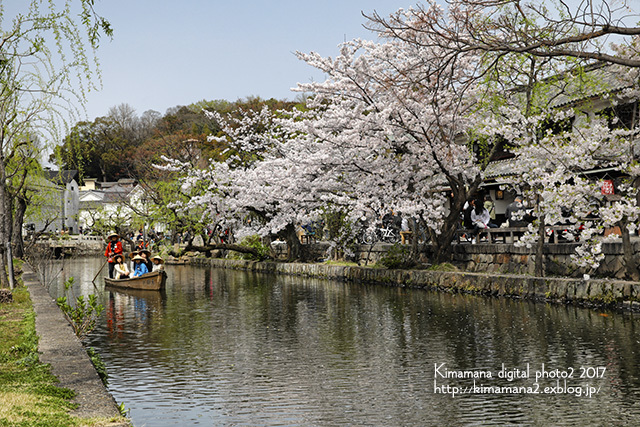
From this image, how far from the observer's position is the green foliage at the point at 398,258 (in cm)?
2309

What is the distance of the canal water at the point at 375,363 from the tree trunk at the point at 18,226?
13.0 m

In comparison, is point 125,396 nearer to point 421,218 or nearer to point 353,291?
point 353,291

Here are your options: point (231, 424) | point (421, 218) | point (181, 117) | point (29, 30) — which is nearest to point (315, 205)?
point (421, 218)

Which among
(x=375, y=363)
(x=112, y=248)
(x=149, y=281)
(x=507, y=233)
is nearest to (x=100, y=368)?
(x=375, y=363)

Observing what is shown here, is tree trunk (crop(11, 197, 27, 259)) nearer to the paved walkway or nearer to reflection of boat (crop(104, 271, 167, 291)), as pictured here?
reflection of boat (crop(104, 271, 167, 291))

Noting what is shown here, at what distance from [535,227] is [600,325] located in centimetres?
573

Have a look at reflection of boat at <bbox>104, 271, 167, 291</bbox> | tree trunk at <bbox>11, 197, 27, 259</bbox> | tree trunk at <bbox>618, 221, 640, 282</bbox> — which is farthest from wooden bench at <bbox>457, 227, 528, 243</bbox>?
tree trunk at <bbox>11, 197, 27, 259</bbox>

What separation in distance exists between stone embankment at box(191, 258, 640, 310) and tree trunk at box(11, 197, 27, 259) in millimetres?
12736

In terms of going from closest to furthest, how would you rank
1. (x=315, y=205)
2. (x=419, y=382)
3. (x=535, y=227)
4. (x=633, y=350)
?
(x=419, y=382)
(x=633, y=350)
(x=535, y=227)
(x=315, y=205)

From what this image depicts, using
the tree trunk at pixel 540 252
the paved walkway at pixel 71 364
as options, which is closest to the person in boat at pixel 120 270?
the paved walkway at pixel 71 364

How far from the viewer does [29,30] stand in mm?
13273

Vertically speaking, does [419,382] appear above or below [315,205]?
below

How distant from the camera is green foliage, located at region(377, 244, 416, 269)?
2309cm

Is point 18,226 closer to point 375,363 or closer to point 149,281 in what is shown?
point 149,281
